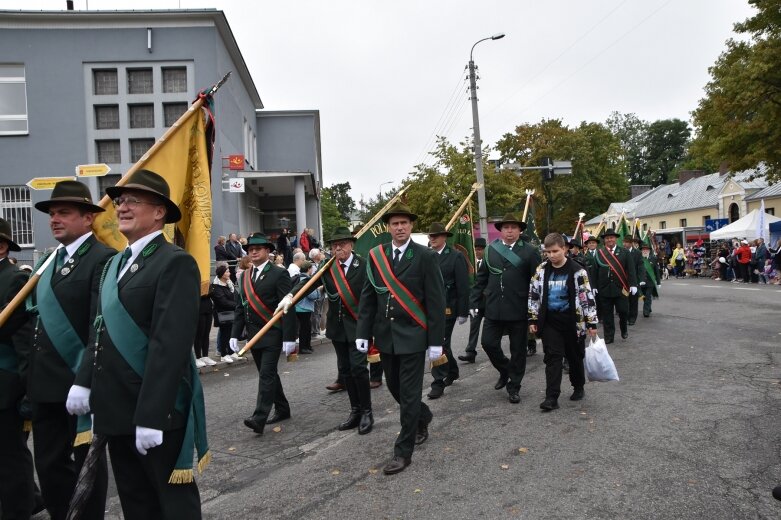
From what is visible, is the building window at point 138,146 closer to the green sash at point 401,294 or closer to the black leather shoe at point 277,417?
the black leather shoe at point 277,417

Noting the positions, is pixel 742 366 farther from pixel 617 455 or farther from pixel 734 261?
pixel 734 261

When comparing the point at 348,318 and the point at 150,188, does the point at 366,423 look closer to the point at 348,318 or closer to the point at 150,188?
the point at 348,318

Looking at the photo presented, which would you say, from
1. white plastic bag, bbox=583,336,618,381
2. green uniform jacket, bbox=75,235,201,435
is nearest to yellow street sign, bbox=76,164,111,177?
green uniform jacket, bbox=75,235,201,435

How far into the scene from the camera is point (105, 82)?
22125 millimetres

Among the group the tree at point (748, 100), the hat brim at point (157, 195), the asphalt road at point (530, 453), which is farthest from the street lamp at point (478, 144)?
the hat brim at point (157, 195)

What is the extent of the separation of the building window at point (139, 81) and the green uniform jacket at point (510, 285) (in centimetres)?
1904

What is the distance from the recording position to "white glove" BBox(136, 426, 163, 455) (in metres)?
2.69

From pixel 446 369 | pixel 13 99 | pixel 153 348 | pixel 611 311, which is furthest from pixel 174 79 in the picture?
pixel 153 348

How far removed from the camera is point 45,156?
21.9 meters

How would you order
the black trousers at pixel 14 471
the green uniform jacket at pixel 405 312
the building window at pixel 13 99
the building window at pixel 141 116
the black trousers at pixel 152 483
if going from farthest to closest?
the building window at pixel 141 116
the building window at pixel 13 99
the green uniform jacket at pixel 405 312
the black trousers at pixel 14 471
the black trousers at pixel 152 483

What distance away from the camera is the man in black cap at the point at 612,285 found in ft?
35.1

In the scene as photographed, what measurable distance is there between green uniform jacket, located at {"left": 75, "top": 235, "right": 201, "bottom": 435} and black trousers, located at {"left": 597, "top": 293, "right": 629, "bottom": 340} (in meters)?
9.09

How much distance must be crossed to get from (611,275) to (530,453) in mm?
6727

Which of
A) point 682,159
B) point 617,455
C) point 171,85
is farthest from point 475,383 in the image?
point 682,159
